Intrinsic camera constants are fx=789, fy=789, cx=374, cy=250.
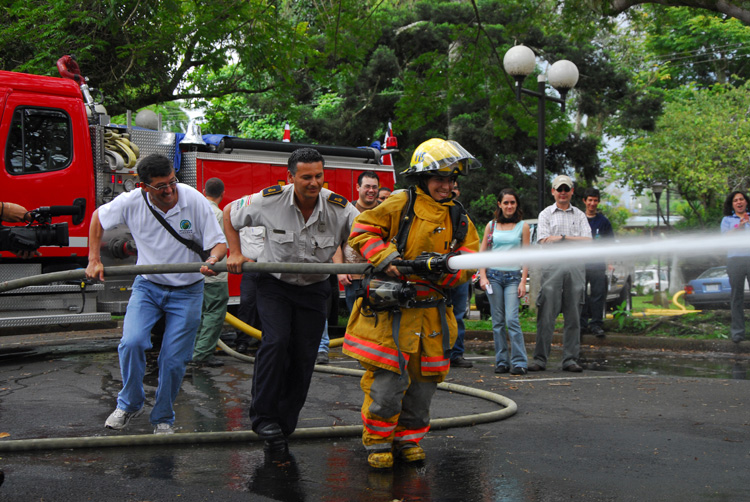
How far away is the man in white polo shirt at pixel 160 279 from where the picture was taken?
521cm

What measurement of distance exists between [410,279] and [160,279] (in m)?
1.73

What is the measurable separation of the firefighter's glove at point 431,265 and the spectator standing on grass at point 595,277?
16.7 ft

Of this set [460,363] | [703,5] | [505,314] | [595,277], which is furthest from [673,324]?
[703,5]

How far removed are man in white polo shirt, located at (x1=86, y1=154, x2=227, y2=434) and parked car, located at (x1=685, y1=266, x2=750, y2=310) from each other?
10277 millimetres

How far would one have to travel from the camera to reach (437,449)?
500cm

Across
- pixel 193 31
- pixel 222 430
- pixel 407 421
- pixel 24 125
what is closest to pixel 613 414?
pixel 407 421

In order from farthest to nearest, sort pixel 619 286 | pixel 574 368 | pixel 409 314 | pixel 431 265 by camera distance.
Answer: pixel 619 286, pixel 574 368, pixel 409 314, pixel 431 265

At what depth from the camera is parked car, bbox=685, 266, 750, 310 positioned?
13211 mm

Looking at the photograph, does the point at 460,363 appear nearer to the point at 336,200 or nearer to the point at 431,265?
the point at 336,200

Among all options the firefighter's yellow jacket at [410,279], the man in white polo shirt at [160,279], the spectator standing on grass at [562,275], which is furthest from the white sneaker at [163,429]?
the spectator standing on grass at [562,275]

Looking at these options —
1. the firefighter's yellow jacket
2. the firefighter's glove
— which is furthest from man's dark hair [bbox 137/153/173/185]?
the firefighter's glove

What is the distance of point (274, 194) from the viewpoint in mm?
5168

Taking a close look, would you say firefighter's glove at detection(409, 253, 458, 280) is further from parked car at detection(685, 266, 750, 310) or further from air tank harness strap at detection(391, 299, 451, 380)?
parked car at detection(685, 266, 750, 310)

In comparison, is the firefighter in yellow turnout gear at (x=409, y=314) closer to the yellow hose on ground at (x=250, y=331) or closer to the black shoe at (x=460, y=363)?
the yellow hose on ground at (x=250, y=331)
